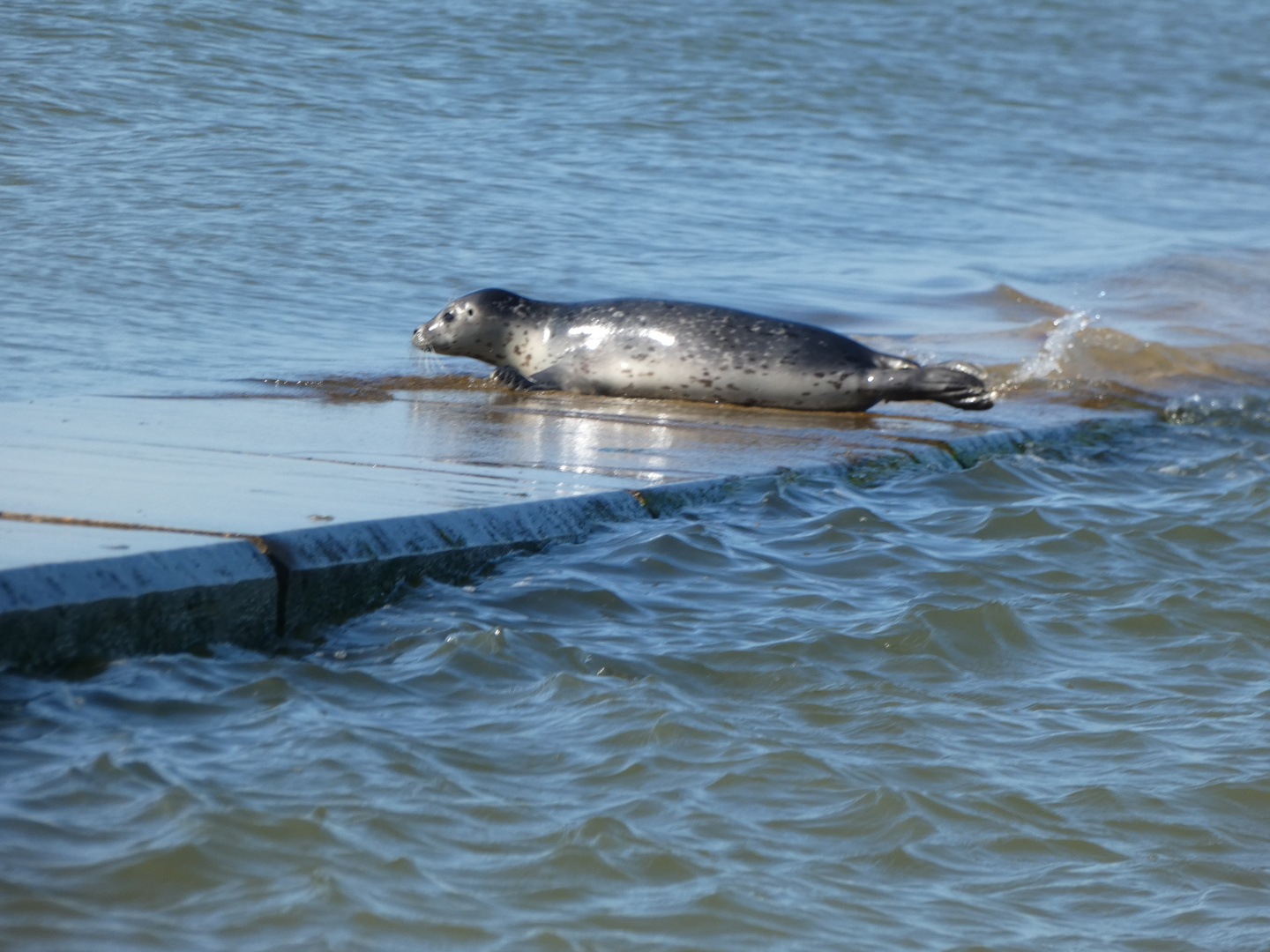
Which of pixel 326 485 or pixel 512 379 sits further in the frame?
pixel 512 379

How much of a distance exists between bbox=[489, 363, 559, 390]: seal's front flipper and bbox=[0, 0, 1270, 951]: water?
2.93 ft

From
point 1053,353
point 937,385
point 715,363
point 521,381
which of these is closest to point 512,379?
point 521,381

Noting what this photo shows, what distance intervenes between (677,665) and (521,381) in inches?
126

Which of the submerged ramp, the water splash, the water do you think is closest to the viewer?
the water

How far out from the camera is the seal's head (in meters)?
7.14

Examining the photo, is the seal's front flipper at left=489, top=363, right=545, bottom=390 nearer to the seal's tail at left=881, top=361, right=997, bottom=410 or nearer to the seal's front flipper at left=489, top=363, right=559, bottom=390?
the seal's front flipper at left=489, top=363, right=559, bottom=390

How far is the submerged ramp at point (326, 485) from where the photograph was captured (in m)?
3.50

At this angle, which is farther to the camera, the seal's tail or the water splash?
the water splash

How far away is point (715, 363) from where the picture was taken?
6762 mm

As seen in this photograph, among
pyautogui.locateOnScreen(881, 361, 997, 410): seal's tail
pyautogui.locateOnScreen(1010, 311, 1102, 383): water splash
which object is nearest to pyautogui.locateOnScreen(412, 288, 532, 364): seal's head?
pyautogui.locateOnScreen(881, 361, 997, 410): seal's tail

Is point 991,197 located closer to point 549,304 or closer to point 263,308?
point 263,308

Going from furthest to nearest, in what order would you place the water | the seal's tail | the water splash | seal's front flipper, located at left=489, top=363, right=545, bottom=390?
the water splash < seal's front flipper, located at left=489, top=363, right=545, bottom=390 < the seal's tail < the water

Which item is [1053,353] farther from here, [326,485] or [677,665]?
[677,665]

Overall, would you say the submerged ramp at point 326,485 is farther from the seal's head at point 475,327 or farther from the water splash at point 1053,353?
the water splash at point 1053,353
